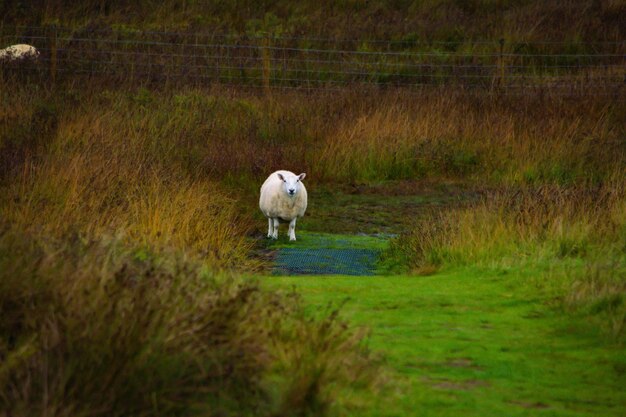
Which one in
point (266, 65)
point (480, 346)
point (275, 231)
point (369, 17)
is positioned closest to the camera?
point (480, 346)

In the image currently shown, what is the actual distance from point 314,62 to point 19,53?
592cm

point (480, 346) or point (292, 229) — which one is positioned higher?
point (480, 346)

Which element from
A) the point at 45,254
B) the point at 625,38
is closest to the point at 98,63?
the point at 625,38

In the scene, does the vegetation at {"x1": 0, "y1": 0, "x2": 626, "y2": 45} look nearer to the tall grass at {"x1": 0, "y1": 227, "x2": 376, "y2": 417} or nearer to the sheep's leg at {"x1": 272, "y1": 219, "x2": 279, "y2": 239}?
the sheep's leg at {"x1": 272, "y1": 219, "x2": 279, "y2": 239}

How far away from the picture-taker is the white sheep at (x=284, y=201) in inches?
477

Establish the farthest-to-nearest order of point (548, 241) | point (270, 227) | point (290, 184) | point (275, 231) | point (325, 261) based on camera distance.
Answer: point (270, 227) < point (275, 231) < point (290, 184) < point (325, 261) < point (548, 241)

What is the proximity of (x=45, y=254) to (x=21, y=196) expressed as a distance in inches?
144

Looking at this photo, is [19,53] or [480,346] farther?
[19,53]

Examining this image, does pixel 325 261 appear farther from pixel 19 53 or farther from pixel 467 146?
pixel 19 53

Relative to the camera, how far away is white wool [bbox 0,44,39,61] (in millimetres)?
20022

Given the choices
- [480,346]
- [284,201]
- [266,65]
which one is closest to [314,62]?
[266,65]

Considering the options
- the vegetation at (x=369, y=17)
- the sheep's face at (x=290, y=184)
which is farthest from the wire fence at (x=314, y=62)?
the sheep's face at (x=290, y=184)

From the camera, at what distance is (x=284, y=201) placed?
1214cm

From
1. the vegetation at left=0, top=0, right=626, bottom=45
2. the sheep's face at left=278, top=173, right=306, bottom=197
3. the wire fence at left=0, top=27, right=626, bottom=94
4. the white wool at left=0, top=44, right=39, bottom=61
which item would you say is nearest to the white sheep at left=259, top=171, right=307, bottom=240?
the sheep's face at left=278, top=173, right=306, bottom=197
